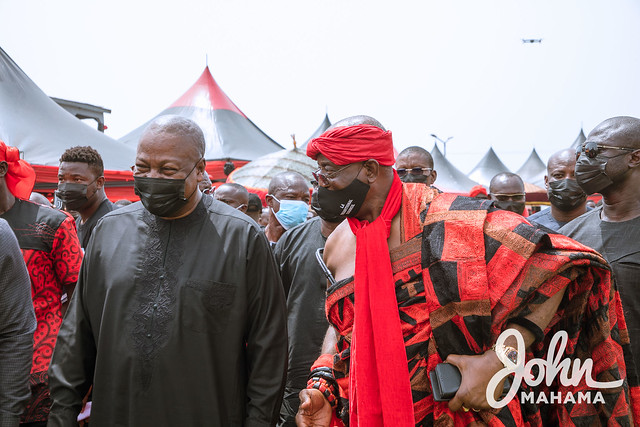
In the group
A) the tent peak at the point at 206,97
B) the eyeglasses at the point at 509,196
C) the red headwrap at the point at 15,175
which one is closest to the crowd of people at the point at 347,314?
the red headwrap at the point at 15,175

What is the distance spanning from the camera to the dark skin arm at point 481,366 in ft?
6.27

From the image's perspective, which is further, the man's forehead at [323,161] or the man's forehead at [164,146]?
the man's forehead at [164,146]

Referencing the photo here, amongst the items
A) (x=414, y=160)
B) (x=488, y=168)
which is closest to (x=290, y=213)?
(x=414, y=160)

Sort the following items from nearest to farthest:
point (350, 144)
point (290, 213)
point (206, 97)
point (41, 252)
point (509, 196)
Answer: point (350, 144) < point (41, 252) < point (290, 213) < point (509, 196) < point (206, 97)

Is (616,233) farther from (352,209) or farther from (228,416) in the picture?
(228,416)

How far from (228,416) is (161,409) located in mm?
298

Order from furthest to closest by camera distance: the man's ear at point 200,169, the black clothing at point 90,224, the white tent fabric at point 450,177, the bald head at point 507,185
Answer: the white tent fabric at point 450,177, the bald head at point 507,185, the black clothing at point 90,224, the man's ear at point 200,169

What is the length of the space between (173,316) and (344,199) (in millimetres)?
942

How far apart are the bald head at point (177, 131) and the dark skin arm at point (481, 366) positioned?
1.58 meters

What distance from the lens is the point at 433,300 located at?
2.04m

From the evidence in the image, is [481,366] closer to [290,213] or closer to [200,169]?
[200,169]

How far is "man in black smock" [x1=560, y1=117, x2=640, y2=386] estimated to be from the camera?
3.08 m

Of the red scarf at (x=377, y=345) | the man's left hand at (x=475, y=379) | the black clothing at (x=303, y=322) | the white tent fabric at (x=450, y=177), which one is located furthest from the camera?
the white tent fabric at (x=450, y=177)

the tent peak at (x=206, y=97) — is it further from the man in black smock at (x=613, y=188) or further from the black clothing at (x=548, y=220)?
the man in black smock at (x=613, y=188)
